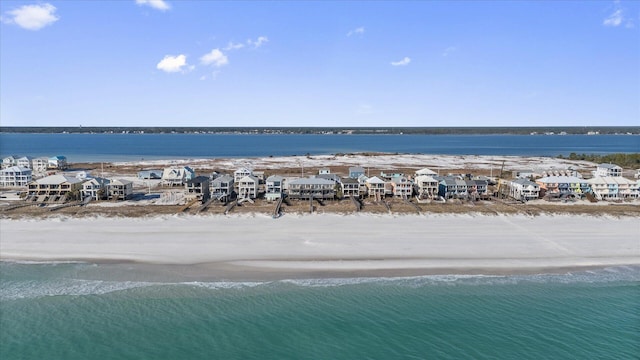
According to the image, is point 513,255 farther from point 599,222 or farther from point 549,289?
point 599,222

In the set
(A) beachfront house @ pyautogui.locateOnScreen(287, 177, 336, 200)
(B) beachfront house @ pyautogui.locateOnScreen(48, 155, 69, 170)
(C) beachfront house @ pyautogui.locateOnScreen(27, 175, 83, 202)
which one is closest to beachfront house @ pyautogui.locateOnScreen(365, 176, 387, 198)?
(A) beachfront house @ pyautogui.locateOnScreen(287, 177, 336, 200)

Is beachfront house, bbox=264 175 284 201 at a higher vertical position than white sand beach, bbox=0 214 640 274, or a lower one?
higher

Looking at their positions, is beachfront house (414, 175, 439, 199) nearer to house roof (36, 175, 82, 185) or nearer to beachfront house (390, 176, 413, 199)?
beachfront house (390, 176, 413, 199)

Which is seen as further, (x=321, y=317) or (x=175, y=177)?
(x=175, y=177)

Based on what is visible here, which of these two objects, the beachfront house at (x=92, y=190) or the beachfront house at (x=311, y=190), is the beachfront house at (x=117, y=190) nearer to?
the beachfront house at (x=92, y=190)

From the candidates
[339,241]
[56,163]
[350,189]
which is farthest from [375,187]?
[56,163]

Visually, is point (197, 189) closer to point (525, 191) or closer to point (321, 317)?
point (321, 317)
